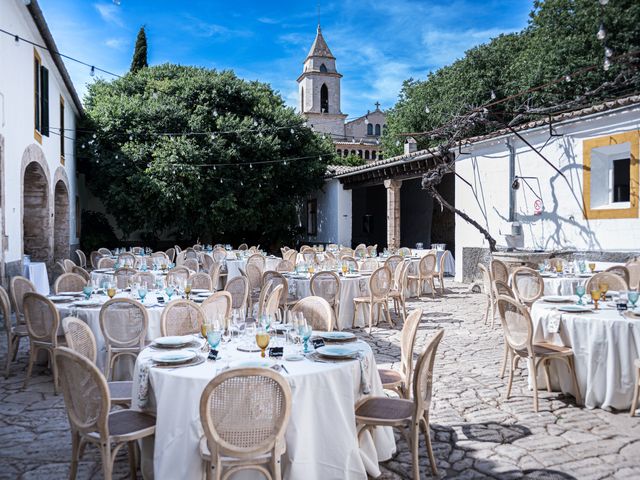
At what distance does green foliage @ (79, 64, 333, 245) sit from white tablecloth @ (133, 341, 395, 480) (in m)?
15.1

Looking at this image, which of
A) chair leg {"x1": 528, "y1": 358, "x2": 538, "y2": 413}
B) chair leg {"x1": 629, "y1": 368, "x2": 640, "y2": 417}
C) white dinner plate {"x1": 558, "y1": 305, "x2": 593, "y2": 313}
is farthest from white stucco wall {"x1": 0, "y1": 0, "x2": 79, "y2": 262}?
chair leg {"x1": 629, "y1": 368, "x2": 640, "y2": 417}

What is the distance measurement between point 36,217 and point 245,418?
38.5ft

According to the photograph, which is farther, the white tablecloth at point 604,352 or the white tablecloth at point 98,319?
the white tablecloth at point 98,319

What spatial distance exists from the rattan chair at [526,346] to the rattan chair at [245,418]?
2.79 metres

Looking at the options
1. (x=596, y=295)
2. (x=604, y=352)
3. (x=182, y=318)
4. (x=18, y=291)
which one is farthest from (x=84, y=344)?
(x=596, y=295)

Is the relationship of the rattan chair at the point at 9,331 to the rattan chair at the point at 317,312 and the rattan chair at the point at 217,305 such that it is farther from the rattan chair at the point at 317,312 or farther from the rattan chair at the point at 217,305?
the rattan chair at the point at 317,312

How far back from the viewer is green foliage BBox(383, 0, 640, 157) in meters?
18.2

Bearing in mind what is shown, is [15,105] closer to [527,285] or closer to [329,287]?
[329,287]

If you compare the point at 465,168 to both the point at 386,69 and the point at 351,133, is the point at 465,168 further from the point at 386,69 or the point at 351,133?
the point at 351,133

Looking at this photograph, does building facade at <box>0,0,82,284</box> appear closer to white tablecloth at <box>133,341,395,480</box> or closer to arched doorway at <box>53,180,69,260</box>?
arched doorway at <box>53,180,69,260</box>

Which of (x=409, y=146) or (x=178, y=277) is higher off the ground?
(x=409, y=146)

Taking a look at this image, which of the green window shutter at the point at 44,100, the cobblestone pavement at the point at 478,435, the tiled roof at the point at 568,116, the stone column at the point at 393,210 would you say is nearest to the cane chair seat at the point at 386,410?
the cobblestone pavement at the point at 478,435

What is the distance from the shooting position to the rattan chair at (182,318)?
178 inches

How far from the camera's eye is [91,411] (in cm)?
303
